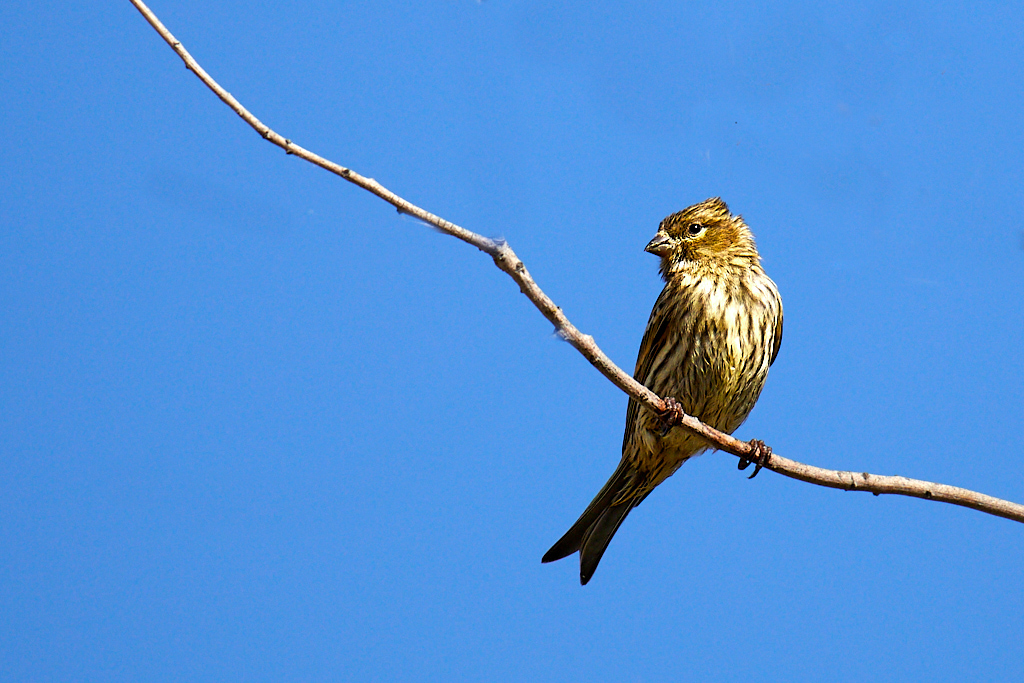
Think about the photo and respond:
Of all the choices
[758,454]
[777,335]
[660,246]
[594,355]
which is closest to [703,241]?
[660,246]

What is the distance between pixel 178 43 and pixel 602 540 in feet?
12.2

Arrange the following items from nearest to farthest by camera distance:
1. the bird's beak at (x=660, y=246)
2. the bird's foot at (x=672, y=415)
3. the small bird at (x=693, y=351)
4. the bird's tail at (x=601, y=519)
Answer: the bird's foot at (x=672, y=415)
the small bird at (x=693, y=351)
the bird's tail at (x=601, y=519)
the bird's beak at (x=660, y=246)

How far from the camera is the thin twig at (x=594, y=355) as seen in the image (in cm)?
264

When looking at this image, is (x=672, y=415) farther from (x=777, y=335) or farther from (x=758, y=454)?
(x=777, y=335)

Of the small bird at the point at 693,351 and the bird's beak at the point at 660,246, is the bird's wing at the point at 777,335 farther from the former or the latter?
the bird's beak at the point at 660,246

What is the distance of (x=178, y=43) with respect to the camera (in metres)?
2.63

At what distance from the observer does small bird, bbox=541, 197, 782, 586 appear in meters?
4.89

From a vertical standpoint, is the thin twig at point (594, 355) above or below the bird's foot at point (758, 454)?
below

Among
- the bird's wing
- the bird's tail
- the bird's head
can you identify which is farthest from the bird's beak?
the bird's tail

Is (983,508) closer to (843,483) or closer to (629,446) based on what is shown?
(843,483)

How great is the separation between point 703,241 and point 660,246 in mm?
267

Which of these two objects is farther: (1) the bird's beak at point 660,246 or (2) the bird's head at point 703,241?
(1) the bird's beak at point 660,246

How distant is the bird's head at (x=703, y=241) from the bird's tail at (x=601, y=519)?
50.8 inches

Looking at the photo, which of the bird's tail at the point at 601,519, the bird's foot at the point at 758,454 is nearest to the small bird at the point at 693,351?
the bird's tail at the point at 601,519
